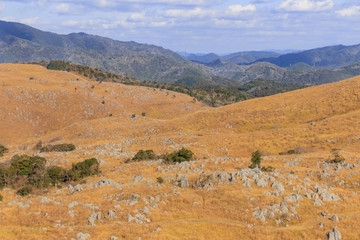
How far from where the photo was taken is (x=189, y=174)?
1251 inches

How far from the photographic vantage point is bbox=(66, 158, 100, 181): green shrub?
32.1 metres

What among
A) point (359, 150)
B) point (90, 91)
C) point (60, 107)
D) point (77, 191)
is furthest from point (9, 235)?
point (90, 91)

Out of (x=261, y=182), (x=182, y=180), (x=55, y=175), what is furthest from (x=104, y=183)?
(x=261, y=182)

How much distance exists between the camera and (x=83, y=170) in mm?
33844

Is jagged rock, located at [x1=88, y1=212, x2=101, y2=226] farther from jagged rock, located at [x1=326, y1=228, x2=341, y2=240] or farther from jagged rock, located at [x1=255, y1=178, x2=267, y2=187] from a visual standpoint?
jagged rock, located at [x1=326, y1=228, x2=341, y2=240]

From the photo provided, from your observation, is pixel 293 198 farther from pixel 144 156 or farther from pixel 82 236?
pixel 144 156

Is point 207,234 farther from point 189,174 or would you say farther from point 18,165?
point 18,165

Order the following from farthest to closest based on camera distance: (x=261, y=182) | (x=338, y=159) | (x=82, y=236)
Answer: (x=338, y=159)
(x=261, y=182)
(x=82, y=236)

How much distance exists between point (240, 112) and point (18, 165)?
186ft

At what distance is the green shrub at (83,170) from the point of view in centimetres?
3212

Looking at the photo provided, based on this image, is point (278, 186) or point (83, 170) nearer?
point (278, 186)

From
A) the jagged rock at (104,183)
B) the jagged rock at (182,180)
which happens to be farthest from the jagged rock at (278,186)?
the jagged rock at (104,183)

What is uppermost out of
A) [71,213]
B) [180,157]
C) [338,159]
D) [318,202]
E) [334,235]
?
[338,159]

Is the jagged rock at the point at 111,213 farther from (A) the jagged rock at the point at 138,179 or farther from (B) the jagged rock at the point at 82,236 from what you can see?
(A) the jagged rock at the point at 138,179
